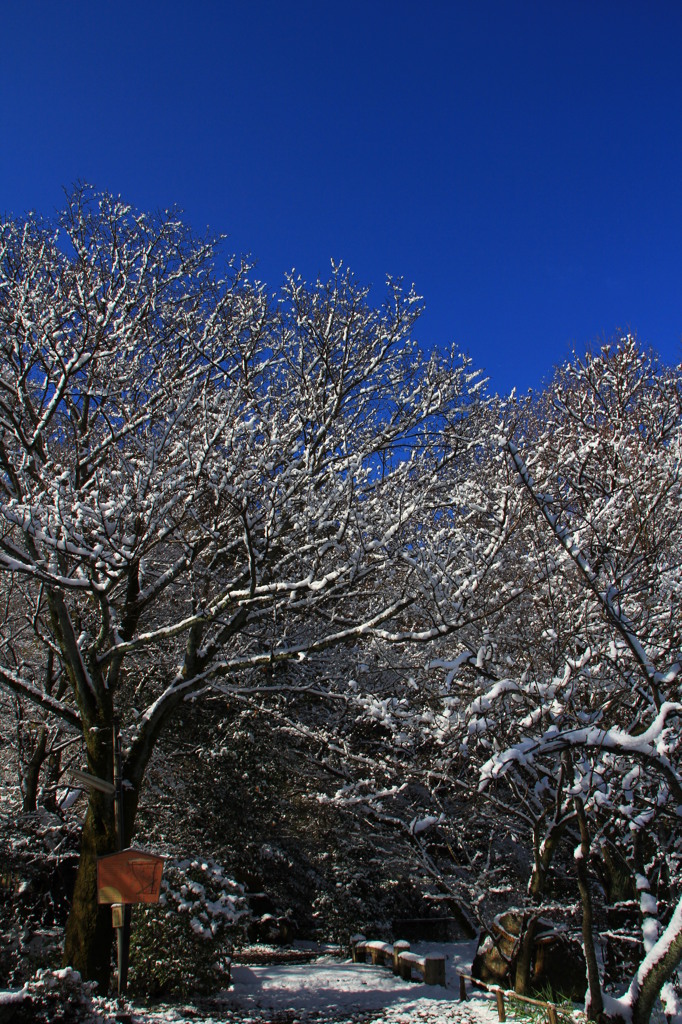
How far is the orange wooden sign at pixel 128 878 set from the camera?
7.08 metres

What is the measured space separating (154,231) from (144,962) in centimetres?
1003

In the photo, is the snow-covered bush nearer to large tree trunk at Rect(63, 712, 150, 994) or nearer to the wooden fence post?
large tree trunk at Rect(63, 712, 150, 994)

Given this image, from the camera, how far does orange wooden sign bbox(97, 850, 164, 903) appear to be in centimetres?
708

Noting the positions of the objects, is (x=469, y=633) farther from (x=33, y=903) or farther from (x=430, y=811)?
(x=33, y=903)

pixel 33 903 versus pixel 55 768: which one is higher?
pixel 55 768

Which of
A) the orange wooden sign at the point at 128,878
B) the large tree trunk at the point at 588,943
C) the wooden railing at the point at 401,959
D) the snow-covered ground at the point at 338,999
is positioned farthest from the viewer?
the wooden railing at the point at 401,959

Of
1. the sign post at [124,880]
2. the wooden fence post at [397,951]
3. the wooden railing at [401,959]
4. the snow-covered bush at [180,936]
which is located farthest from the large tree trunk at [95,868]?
the wooden fence post at [397,951]

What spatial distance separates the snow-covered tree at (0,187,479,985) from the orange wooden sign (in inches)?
33.0

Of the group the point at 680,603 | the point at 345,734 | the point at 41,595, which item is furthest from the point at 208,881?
the point at 680,603

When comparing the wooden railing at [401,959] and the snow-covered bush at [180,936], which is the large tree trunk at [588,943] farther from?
the wooden railing at [401,959]

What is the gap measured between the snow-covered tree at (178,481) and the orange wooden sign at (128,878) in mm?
837

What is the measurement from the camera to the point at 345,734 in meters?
10.9

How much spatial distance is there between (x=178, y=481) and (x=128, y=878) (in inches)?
159

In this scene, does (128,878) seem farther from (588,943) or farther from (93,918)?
(588,943)
